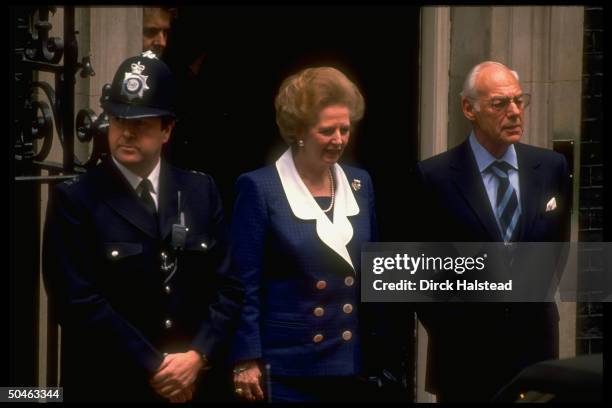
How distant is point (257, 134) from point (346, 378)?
6.15ft

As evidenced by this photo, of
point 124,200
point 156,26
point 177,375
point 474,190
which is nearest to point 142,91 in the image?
→ point 124,200

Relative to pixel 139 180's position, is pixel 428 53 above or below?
above

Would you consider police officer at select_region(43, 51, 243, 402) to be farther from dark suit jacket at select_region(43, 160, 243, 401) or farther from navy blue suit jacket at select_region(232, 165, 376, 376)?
navy blue suit jacket at select_region(232, 165, 376, 376)

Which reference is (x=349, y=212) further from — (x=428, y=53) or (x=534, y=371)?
(x=428, y=53)

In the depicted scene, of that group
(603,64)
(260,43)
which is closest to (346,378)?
(260,43)

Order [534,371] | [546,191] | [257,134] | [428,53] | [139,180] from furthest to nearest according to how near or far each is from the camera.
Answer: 1. [428,53]
2. [257,134]
3. [546,191]
4. [139,180]
5. [534,371]

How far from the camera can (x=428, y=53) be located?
30.6 ft

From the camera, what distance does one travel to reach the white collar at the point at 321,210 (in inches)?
278

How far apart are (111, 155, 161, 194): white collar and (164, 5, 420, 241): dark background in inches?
41.3

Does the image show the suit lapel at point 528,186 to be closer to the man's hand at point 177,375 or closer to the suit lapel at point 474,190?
the suit lapel at point 474,190

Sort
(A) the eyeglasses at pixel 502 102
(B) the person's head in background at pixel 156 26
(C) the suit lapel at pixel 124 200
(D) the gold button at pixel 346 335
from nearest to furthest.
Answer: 1. (C) the suit lapel at pixel 124 200
2. (D) the gold button at pixel 346 335
3. (A) the eyeglasses at pixel 502 102
4. (B) the person's head in background at pixel 156 26

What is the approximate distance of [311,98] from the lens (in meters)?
7.05

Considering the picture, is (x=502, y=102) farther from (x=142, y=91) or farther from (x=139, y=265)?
→ (x=139, y=265)

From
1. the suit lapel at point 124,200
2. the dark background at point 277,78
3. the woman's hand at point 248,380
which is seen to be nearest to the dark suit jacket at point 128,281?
the suit lapel at point 124,200
